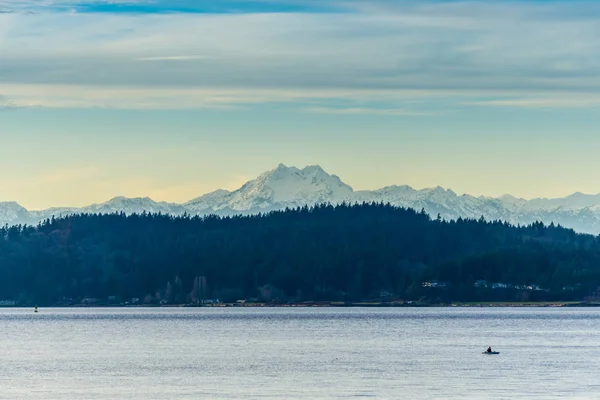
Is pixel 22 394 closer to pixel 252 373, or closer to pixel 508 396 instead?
pixel 252 373

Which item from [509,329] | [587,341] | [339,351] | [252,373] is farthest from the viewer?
[509,329]

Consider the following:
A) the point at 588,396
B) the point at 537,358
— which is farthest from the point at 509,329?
the point at 588,396

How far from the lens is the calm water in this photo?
8900cm

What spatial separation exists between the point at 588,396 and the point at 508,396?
16.6ft

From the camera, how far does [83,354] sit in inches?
5300

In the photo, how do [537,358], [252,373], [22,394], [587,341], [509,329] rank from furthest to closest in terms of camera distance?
[509,329] → [587,341] → [537,358] → [252,373] → [22,394]

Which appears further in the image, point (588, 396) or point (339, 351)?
point (339, 351)

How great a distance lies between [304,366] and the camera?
11150cm

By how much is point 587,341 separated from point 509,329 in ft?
126

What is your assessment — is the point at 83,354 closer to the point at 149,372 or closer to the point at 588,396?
the point at 149,372

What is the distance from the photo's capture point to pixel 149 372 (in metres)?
107

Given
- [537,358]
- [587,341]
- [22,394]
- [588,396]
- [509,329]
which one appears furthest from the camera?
[509,329]

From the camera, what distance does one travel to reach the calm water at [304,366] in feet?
292

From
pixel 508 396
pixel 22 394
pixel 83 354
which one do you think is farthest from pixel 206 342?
pixel 508 396
